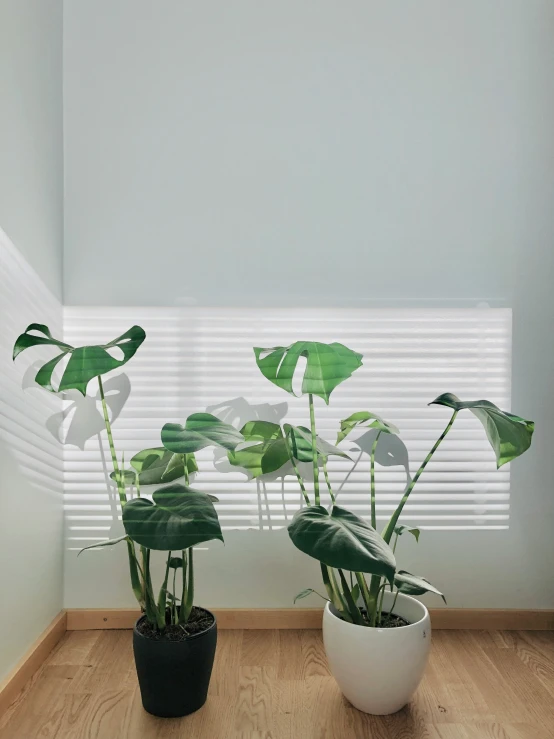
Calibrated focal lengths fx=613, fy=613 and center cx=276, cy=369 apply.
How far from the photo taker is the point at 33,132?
1635 millimetres

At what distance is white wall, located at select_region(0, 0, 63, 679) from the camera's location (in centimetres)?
148

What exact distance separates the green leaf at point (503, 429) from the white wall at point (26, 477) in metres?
1.04

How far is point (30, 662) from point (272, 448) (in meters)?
0.83

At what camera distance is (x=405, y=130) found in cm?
187

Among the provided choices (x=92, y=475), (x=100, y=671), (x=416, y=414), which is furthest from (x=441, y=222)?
(x=100, y=671)

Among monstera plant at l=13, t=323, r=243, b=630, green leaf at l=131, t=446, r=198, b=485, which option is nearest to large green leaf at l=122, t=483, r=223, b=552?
monstera plant at l=13, t=323, r=243, b=630

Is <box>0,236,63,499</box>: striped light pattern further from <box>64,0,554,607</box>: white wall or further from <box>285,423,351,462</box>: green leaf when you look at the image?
<box>285,423,351,462</box>: green leaf

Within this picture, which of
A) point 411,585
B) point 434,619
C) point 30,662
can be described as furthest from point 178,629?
point 434,619

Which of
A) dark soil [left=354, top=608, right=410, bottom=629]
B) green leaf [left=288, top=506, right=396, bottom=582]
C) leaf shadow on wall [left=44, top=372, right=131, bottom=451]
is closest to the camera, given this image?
green leaf [left=288, top=506, right=396, bottom=582]

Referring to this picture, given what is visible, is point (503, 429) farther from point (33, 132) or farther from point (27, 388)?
point (33, 132)

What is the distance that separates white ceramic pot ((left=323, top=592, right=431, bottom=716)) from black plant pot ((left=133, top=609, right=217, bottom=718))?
1.00 feet

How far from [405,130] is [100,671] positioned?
5.80 ft

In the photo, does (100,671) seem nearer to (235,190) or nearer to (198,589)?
(198,589)

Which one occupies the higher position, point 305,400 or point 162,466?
point 305,400
